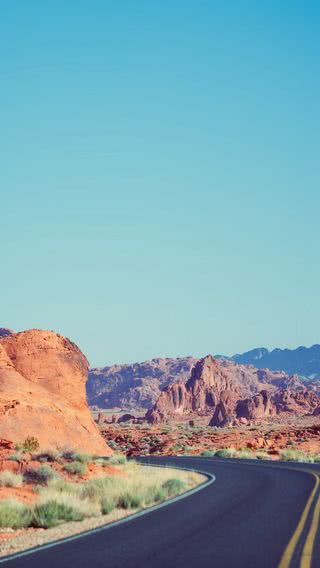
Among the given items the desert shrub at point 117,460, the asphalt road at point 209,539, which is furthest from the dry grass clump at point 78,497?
the desert shrub at point 117,460

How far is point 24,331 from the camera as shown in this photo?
40469 millimetres

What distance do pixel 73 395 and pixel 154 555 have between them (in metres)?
28.8

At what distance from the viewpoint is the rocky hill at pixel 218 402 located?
10556 centimetres

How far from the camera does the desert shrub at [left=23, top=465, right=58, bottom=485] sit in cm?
2309

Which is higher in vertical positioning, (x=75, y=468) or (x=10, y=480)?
(x=75, y=468)

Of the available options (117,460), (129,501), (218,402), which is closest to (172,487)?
(129,501)

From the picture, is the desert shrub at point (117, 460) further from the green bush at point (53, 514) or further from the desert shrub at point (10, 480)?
the green bush at point (53, 514)

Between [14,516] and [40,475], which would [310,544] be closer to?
[14,516]

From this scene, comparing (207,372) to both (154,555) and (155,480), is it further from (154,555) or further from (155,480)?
(154,555)

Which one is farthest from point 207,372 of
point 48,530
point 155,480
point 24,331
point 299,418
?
point 48,530

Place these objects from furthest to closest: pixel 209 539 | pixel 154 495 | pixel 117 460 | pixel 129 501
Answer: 1. pixel 117 460
2. pixel 154 495
3. pixel 129 501
4. pixel 209 539

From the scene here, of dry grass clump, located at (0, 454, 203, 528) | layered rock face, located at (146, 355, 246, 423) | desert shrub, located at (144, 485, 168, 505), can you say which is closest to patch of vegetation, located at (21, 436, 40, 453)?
dry grass clump, located at (0, 454, 203, 528)

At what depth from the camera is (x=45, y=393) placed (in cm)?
3594

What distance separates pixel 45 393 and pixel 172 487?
47.8 feet
